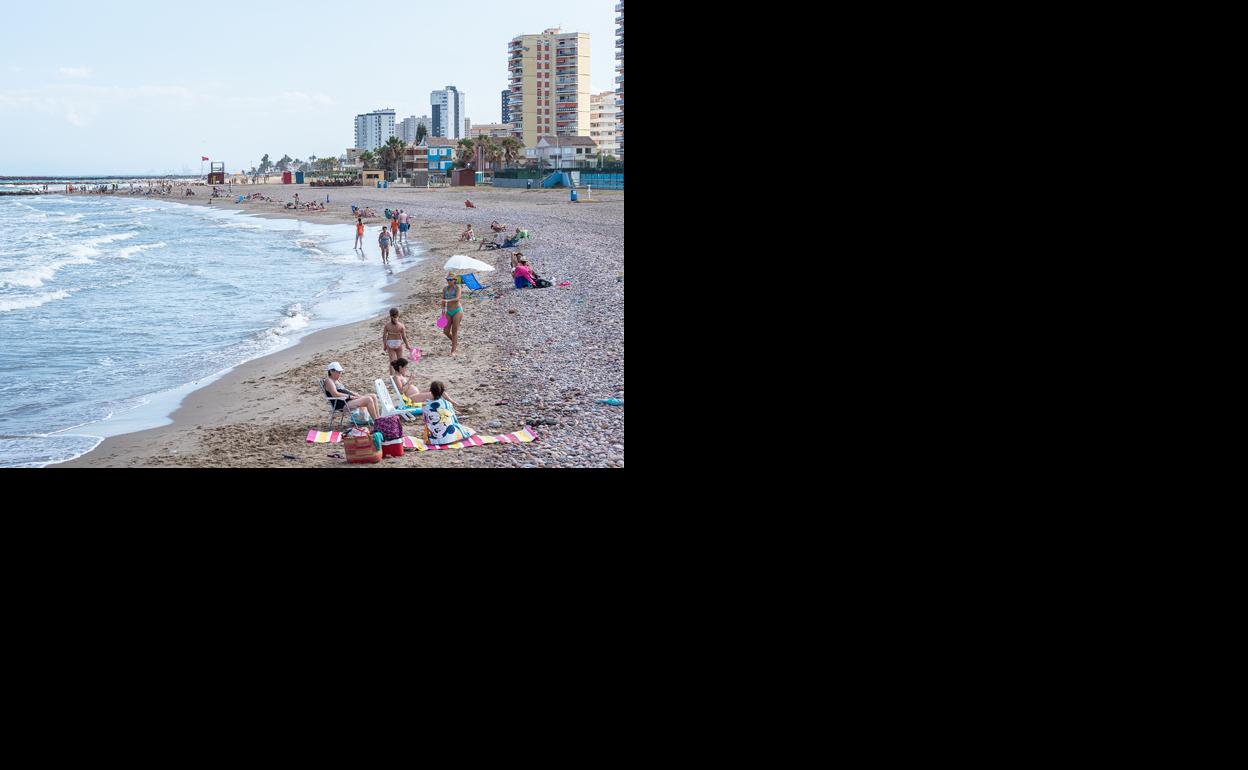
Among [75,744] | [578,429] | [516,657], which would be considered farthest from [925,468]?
[578,429]

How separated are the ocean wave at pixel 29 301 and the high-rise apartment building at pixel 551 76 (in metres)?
8.57

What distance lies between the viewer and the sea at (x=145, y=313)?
24.9 feet

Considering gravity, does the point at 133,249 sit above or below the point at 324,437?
above

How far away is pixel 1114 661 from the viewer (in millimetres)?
2184

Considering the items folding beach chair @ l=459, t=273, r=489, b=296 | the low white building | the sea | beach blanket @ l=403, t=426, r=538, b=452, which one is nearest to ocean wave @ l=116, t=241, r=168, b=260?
the sea

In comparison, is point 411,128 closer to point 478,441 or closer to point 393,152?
point 393,152

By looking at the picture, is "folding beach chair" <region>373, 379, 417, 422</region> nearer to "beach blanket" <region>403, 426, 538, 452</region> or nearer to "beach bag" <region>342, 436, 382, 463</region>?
"beach blanket" <region>403, 426, 538, 452</region>

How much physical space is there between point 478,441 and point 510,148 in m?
31.9

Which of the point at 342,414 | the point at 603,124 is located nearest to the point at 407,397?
the point at 342,414

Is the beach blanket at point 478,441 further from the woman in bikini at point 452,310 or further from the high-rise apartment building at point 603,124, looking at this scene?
the high-rise apartment building at point 603,124

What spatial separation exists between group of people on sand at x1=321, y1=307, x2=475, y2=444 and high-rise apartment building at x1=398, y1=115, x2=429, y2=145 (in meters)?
24.1

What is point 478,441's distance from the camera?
5.65m

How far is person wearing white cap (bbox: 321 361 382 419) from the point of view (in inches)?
224

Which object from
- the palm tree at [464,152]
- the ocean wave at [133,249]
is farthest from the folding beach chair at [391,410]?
the palm tree at [464,152]
